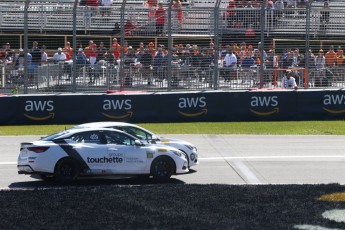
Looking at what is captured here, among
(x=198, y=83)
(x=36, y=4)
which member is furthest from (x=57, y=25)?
(x=198, y=83)

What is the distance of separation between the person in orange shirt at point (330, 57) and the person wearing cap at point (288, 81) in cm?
152

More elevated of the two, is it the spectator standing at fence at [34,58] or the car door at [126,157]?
the spectator standing at fence at [34,58]

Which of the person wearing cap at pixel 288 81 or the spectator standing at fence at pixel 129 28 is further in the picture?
the spectator standing at fence at pixel 129 28

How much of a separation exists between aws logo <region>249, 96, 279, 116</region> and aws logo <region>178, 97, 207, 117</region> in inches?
70.7

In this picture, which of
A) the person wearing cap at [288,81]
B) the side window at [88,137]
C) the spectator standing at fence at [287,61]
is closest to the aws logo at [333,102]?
the person wearing cap at [288,81]

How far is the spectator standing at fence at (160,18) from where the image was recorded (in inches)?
1175

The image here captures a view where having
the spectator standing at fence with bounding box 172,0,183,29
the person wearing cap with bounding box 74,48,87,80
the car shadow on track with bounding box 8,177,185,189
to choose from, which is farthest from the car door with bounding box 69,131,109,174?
the spectator standing at fence with bounding box 172,0,183,29

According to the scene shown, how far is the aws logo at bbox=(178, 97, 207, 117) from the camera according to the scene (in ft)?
92.8

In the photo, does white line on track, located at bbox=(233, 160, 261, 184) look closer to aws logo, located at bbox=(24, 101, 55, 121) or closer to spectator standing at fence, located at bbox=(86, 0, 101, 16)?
aws logo, located at bbox=(24, 101, 55, 121)

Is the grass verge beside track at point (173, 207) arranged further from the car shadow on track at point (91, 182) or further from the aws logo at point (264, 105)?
the aws logo at point (264, 105)

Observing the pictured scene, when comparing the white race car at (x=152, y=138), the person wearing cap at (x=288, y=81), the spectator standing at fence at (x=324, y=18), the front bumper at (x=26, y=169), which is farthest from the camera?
the spectator standing at fence at (x=324, y=18)

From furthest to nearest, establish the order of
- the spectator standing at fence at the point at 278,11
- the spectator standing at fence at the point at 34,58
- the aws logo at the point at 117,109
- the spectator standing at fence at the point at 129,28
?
1. the spectator standing at fence at the point at 278,11
2. the spectator standing at fence at the point at 129,28
3. the spectator standing at fence at the point at 34,58
4. the aws logo at the point at 117,109

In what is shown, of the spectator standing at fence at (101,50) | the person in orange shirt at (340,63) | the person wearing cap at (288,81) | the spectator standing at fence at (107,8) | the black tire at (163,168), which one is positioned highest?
the spectator standing at fence at (107,8)

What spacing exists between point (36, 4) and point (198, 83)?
6596 mm
